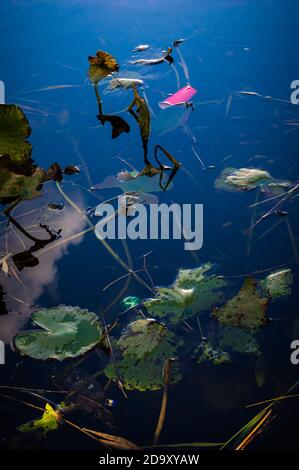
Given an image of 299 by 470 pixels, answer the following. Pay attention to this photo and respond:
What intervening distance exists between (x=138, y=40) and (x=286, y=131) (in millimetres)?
701

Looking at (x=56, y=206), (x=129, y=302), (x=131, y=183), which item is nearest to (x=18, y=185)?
(x=56, y=206)

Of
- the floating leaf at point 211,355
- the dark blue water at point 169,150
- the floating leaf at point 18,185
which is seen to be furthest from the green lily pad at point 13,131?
the floating leaf at point 211,355

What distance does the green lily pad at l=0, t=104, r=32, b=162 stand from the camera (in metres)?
0.86

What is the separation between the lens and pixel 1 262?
2.89ft

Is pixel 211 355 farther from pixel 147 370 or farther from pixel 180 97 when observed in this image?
pixel 180 97

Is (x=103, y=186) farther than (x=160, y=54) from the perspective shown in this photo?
No

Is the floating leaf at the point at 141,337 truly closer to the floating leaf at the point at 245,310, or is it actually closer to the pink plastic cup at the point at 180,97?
the floating leaf at the point at 245,310

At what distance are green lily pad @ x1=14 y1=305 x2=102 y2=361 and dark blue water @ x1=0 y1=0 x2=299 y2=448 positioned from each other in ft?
0.10

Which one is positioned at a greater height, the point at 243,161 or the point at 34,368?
the point at 243,161

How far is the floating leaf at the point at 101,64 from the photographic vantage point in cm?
79

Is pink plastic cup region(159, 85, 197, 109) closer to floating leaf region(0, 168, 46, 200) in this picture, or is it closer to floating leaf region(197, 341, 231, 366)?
floating leaf region(0, 168, 46, 200)

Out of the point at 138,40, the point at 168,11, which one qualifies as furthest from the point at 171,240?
the point at 168,11

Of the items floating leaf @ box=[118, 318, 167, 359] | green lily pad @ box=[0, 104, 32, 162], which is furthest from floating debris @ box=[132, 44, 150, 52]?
floating leaf @ box=[118, 318, 167, 359]
